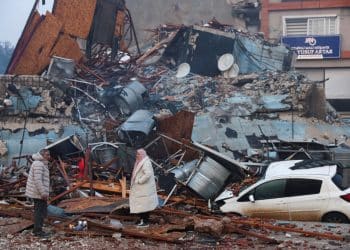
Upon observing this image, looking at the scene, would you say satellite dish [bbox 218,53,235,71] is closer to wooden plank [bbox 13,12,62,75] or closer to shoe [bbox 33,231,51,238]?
wooden plank [bbox 13,12,62,75]

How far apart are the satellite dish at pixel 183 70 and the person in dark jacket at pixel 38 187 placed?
15150mm

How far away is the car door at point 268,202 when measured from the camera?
11.7m

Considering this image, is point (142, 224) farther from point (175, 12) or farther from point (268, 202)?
point (175, 12)

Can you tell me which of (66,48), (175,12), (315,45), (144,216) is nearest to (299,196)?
(144,216)

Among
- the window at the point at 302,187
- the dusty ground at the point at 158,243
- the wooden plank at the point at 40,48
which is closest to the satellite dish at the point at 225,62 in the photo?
the wooden plank at the point at 40,48

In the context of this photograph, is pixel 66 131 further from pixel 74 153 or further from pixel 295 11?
pixel 295 11

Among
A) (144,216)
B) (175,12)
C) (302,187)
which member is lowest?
(144,216)

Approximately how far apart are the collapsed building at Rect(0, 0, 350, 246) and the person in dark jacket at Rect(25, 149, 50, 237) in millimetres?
1833

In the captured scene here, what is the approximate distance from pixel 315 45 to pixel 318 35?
715 mm

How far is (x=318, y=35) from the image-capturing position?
36.3m

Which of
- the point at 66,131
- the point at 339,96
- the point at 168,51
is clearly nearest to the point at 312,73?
the point at 339,96

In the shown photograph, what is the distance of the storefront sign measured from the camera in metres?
36.0

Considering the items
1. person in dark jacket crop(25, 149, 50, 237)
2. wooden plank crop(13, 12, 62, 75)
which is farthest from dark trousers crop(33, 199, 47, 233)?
wooden plank crop(13, 12, 62, 75)

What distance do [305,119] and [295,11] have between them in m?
17.9
